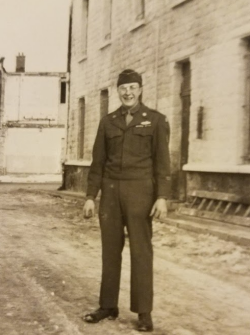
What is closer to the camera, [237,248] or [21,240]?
[237,248]

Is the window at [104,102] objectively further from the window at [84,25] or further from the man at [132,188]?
the man at [132,188]

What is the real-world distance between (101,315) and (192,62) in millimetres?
8573

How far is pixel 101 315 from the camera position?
4238 mm

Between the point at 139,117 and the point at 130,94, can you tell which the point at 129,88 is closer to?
the point at 130,94

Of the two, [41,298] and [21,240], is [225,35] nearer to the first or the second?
[21,240]

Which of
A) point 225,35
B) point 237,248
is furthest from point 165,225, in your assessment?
point 225,35

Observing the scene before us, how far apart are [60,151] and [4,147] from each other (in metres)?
4.56

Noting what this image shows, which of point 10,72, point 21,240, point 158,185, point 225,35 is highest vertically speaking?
point 10,72

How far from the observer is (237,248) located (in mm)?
7871

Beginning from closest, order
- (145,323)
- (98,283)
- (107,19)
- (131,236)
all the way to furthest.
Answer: (145,323) → (131,236) → (98,283) → (107,19)

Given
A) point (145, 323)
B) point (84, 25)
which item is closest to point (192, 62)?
point (145, 323)

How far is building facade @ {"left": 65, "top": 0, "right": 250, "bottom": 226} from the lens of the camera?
33.6 feet

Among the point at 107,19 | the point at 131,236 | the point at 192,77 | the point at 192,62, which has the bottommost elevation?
the point at 131,236

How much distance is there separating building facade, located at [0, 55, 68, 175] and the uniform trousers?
38067 millimetres
